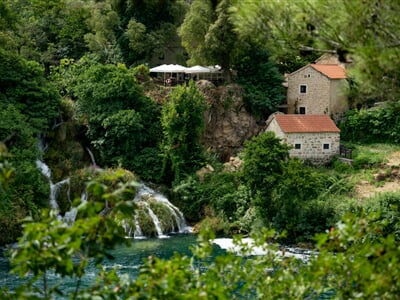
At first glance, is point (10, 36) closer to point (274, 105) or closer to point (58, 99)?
point (58, 99)

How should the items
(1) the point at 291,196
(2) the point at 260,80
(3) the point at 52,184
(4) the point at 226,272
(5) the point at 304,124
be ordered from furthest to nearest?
(2) the point at 260,80
(5) the point at 304,124
(3) the point at 52,184
(1) the point at 291,196
(4) the point at 226,272

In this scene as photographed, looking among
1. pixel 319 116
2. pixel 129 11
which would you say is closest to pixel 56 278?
pixel 319 116

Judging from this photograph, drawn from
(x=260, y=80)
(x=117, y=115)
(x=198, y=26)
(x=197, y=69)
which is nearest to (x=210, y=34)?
(x=198, y=26)

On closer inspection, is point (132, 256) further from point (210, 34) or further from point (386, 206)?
point (210, 34)

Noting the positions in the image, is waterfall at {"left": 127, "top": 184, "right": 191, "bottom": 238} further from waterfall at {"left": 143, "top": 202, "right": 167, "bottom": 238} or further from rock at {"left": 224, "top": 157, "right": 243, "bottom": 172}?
rock at {"left": 224, "top": 157, "right": 243, "bottom": 172}

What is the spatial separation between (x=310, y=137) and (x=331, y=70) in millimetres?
5071

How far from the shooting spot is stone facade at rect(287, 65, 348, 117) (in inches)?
1405

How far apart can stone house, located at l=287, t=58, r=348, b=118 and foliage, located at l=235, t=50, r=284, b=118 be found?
2.85 ft

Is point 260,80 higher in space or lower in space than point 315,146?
higher

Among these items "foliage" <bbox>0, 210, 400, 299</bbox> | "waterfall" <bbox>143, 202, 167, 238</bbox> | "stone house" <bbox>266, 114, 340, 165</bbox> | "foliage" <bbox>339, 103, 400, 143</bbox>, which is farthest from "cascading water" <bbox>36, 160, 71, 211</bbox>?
"foliage" <bbox>0, 210, 400, 299</bbox>

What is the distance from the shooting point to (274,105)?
35.2 metres

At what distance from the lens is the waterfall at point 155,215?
28.5 m

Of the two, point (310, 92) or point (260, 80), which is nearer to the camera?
point (260, 80)

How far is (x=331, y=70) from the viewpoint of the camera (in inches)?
1422
